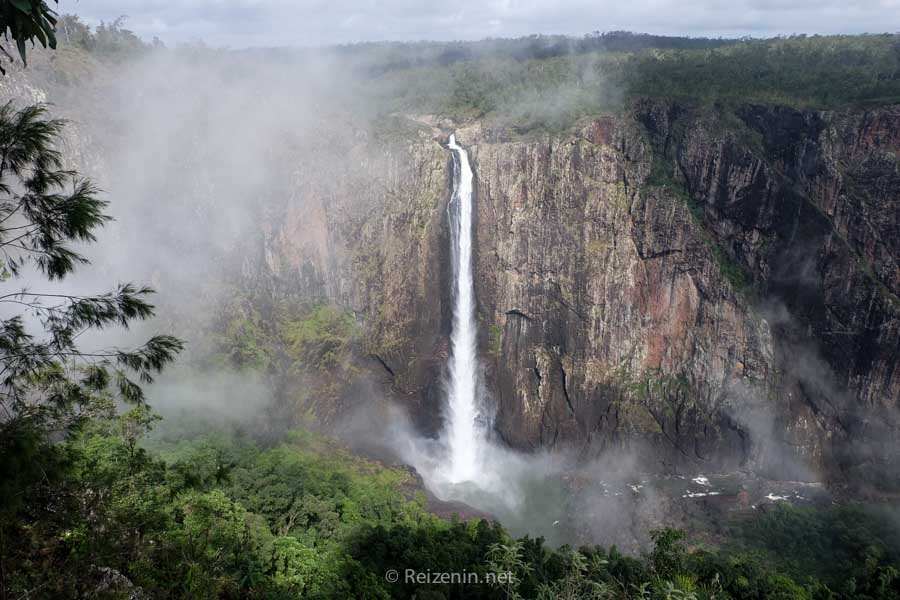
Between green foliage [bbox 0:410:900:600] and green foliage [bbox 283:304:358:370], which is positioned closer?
green foliage [bbox 0:410:900:600]

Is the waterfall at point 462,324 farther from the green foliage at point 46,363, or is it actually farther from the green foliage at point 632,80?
the green foliage at point 46,363

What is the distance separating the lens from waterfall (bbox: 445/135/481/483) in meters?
34.5

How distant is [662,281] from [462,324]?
37.9ft

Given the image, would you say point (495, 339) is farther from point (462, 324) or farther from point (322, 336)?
point (322, 336)

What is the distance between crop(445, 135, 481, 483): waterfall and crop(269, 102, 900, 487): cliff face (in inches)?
29.1

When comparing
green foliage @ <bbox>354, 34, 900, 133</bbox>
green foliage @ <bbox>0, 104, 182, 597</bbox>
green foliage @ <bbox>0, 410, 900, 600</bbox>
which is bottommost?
green foliage @ <bbox>0, 410, 900, 600</bbox>

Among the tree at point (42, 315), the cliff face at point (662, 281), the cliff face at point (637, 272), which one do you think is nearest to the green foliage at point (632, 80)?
the cliff face at point (637, 272)

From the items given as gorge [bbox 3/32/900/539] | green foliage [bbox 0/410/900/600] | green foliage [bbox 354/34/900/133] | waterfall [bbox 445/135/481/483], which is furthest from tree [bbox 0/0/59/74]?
green foliage [bbox 354/34/900/133]

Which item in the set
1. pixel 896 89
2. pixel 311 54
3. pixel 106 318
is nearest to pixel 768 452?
pixel 896 89

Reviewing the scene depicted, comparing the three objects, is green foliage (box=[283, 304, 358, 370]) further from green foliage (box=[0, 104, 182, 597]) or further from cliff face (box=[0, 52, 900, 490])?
green foliage (box=[0, 104, 182, 597])

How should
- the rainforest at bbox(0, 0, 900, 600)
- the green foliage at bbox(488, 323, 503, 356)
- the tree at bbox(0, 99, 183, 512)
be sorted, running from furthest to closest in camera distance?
1. the green foliage at bbox(488, 323, 503, 356)
2. the rainforest at bbox(0, 0, 900, 600)
3. the tree at bbox(0, 99, 183, 512)

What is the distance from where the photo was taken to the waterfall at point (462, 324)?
34500 mm

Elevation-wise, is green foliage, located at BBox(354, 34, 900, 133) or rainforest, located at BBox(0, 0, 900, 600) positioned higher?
green foliage, located at BBox(354, 34, 900, 133)

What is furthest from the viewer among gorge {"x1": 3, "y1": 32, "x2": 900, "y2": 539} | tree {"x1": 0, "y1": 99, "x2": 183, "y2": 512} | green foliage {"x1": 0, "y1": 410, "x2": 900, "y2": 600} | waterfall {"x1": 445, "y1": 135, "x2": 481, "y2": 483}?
waterfall {"x1": 445, "y1": 135, "x2": 481, "y2": 483}
